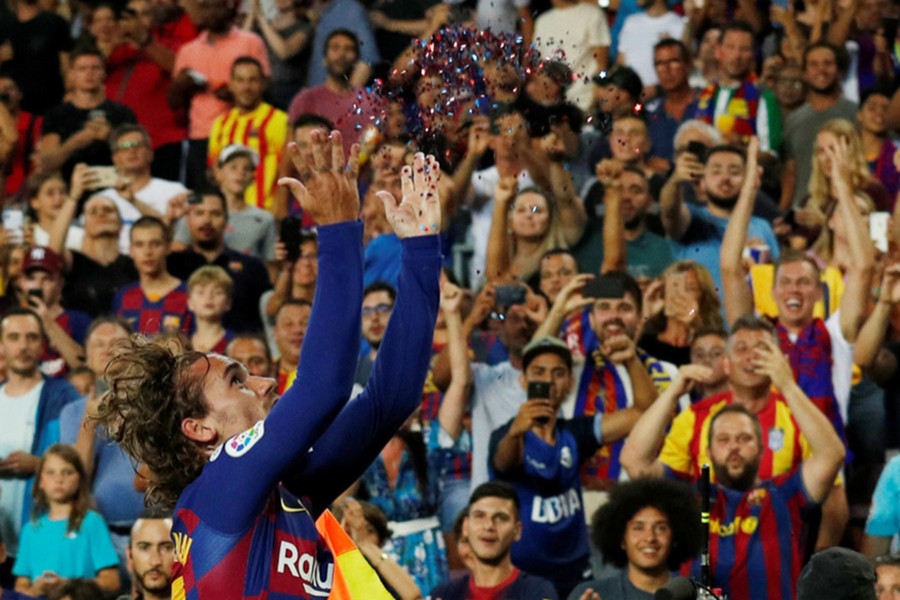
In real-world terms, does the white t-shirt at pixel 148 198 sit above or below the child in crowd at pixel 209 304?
above

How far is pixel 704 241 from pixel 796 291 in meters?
1.03

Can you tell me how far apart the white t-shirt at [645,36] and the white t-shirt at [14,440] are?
4583mm

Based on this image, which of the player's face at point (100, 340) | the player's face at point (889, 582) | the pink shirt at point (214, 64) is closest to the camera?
the player's face at point (889, 582)

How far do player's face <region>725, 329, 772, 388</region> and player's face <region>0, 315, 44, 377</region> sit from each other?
3.88 meters

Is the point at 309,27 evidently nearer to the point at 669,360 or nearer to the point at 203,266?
the point at 203,266

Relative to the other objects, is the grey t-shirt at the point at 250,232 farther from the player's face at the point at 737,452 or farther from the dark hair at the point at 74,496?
the player's face at the point at 737,452

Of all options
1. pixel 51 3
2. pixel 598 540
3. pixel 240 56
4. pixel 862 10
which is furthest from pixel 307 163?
pixel 51 3

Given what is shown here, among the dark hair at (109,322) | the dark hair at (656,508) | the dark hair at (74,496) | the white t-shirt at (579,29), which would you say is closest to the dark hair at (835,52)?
the white t-shirt at (579,29)

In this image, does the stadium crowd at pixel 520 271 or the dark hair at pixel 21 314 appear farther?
the dark hair at pixel 21 314

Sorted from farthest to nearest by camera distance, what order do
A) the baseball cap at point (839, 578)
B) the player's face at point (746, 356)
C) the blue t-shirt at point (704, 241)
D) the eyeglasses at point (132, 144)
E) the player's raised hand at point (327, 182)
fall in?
the eyeglasses at point (132, 144)
the blue t-shirt at point (704, 241)
the player's face at point (746, 356)
the baseball cap at point (839, 578)
the player's raised hand at point (327, 182)

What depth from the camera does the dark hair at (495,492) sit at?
26.0 feet

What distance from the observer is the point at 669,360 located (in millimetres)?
9203

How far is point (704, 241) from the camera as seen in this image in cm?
986

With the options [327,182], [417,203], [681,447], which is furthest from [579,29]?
[327,182]
